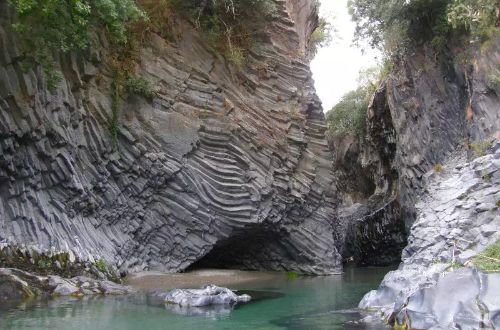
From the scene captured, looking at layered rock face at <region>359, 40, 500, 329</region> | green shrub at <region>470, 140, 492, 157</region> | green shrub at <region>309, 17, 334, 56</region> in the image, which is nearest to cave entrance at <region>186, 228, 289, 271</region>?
layered rock face at <region>359, 40, 500, 329</region>

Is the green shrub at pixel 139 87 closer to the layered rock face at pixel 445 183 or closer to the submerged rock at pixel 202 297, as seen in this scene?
the submerged rock at pixel 202 297

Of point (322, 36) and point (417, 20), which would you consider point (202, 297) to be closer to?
point (417, 20)

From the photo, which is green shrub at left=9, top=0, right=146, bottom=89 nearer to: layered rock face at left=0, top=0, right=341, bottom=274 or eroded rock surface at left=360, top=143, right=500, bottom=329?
layered rock face at left=0, top=0, right=341, bottom=274

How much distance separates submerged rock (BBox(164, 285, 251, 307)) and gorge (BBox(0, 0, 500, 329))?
255 centimetres

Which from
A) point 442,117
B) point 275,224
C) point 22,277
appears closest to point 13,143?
point 22,277

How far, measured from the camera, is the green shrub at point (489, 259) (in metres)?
9.48

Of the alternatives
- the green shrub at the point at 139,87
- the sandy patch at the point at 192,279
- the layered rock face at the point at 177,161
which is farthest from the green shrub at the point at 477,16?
the sandy patch at the point at 192,279

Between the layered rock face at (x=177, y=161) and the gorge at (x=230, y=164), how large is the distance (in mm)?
51

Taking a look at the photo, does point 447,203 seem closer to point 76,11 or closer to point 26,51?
point 76,11

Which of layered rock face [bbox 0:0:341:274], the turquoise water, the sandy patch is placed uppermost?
layered rock face [bbox 0:0:341:274]

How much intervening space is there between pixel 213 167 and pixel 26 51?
754 cm

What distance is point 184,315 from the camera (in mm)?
11445

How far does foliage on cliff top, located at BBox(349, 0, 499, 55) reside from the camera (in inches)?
688

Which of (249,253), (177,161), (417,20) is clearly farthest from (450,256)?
(417,20)
